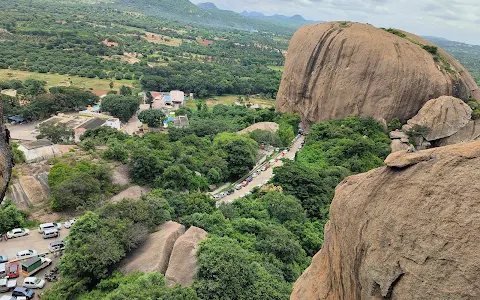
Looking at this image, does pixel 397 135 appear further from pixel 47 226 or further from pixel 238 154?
pixel 47 226

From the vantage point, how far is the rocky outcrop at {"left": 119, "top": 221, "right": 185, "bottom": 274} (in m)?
17.8

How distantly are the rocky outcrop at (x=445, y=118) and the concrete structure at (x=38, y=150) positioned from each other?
35.0m

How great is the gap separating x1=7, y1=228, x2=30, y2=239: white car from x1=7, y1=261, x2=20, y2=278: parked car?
10.9 ft

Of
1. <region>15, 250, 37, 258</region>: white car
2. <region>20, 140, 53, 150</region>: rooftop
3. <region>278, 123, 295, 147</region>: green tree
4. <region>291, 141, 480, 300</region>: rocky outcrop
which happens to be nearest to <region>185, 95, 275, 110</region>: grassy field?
<region>278, 123, 295, 147</region>: green tree

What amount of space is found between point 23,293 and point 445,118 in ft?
121

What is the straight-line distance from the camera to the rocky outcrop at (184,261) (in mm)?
16781

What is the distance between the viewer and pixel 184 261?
17.5 m

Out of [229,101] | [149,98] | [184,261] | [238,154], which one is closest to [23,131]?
[149,98]

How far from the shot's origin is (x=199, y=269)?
16.8 meters

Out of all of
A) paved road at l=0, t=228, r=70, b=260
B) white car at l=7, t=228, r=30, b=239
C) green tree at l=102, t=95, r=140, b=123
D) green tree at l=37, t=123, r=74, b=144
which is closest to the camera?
paved road at l=0, t=228, r=70, b=260

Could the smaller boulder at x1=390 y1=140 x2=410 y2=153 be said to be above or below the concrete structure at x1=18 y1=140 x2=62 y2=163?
above

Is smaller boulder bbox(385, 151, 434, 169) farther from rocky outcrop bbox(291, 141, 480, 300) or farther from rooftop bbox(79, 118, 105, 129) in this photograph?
rooftop bbox(79, 118, 105, 129)

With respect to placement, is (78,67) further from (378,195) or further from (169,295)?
(378,195)

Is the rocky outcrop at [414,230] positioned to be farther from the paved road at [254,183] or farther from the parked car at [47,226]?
the paved road at [254,183]
